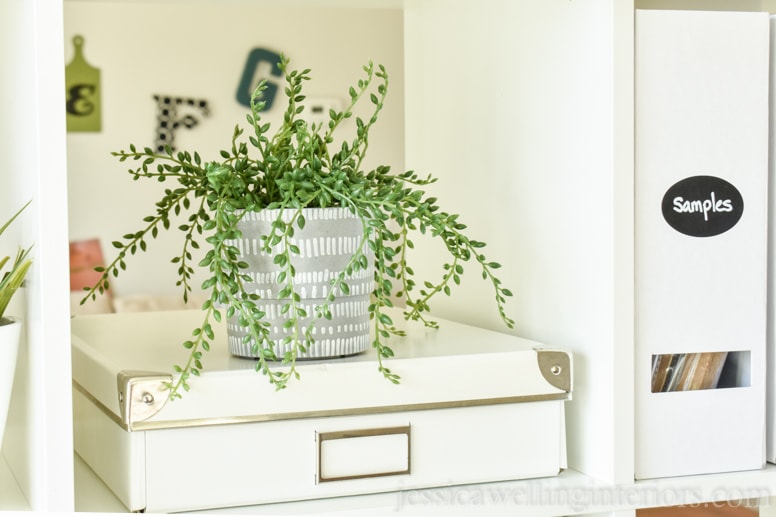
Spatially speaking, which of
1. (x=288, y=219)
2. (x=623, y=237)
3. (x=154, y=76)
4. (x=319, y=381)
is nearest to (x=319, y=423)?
(x=319, y=381)

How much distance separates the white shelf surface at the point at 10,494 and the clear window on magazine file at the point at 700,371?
524 mm

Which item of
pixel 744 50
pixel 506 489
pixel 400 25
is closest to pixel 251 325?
pixel 506 489

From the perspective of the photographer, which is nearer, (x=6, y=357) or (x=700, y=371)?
(x=6, y=357)

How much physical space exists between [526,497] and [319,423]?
0.19 m

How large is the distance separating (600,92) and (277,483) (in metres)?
0.41

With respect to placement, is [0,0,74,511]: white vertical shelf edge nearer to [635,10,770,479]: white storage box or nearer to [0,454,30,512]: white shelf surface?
[0,454,30,512]: white shelf surface

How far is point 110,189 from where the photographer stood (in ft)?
13.3

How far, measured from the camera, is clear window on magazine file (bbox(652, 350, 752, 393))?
2.69 feet

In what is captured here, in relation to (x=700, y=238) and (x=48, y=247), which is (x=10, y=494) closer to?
(x=48, y=247)

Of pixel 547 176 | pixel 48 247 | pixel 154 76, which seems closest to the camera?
pixel 48 247

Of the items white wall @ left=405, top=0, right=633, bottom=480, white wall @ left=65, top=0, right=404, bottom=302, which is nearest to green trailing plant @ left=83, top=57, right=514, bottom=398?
white wall @ left=405, top=0, right=633, bottom=480

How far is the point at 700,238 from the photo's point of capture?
81cm

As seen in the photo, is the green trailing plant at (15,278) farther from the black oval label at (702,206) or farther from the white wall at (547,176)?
the black oval label at (702,206)

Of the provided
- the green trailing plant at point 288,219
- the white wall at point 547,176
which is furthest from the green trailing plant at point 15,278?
the white wall at point 547,176
